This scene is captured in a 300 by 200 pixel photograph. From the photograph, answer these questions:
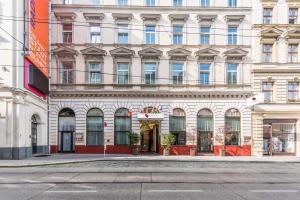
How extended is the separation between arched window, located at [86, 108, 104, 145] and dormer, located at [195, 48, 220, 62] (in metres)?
10.8

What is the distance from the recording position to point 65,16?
29344mm

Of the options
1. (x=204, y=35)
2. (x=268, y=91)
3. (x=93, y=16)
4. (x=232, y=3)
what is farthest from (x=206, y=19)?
(x=93, y=16)

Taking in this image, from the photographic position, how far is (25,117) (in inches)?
931

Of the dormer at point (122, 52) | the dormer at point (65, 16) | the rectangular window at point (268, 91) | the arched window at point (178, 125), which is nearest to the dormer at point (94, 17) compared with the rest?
the dormer at point (65, 16)

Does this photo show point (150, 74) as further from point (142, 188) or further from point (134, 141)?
point (142, 188)

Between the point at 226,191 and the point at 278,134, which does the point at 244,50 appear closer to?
the point at 278,134

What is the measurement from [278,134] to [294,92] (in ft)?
14.0

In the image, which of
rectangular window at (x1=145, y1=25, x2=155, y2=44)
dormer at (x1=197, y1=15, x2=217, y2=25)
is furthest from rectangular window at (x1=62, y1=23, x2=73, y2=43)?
dormer at (x1=197, y1=15, x2=217, y2=25)

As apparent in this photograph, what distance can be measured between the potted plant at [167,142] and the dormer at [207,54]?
7919 millimetres

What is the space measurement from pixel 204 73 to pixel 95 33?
1114 centimetres

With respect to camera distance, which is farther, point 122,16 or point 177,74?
point 177,74

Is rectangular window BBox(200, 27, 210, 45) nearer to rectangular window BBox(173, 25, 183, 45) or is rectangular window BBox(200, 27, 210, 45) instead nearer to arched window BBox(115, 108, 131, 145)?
rectangular window BBox(173, 25, 183, 45)

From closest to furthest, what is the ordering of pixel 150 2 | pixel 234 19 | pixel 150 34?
pixel 234 19
pixel 150 34
pixel 150 2

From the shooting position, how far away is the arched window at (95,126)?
96.3ft
